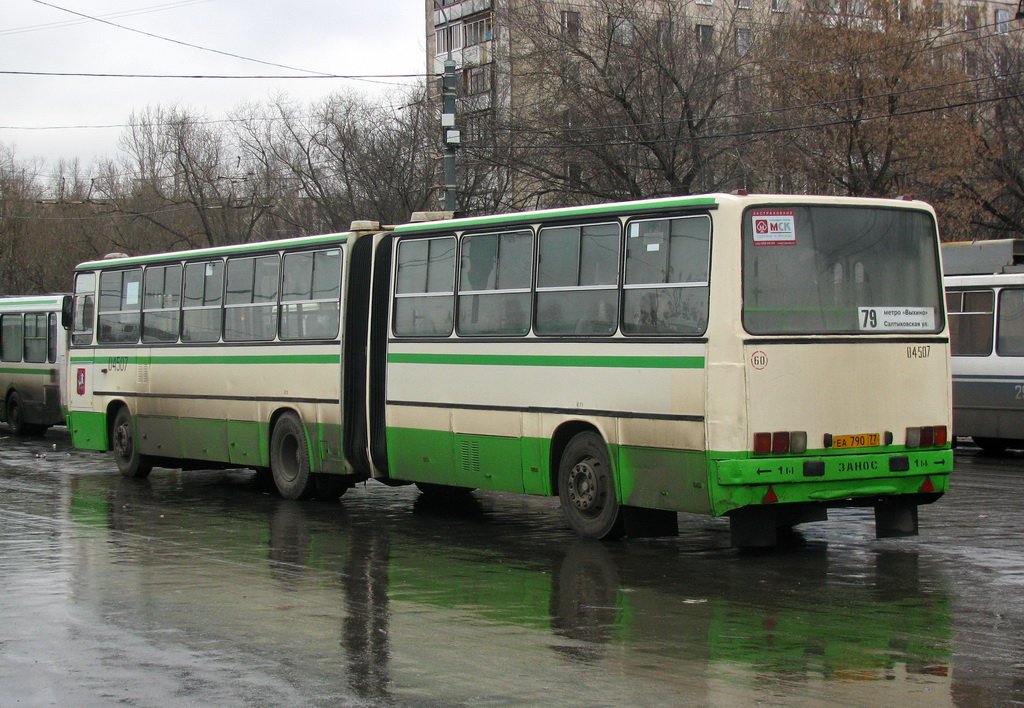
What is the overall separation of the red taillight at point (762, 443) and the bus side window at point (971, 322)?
11892mm

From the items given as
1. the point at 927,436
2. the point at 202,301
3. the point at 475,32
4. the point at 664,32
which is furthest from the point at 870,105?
the point at 475,32

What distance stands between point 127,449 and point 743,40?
21.7 metres

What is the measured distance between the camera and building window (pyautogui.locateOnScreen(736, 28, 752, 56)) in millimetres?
36031

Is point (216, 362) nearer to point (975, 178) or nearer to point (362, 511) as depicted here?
point (362, 511)

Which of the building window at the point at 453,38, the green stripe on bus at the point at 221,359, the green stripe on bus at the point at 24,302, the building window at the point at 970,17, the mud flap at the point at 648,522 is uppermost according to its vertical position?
the building window at the point at 453,38

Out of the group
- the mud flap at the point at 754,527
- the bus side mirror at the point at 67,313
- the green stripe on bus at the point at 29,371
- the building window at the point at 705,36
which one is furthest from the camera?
the building window at the point at 705,36

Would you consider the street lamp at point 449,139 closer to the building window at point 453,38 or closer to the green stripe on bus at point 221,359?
the green stripe on bus at point 221,359

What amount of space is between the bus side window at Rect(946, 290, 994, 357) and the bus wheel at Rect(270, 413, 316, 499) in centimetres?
1059

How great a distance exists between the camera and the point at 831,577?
1090 centimetres

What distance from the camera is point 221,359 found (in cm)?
1836

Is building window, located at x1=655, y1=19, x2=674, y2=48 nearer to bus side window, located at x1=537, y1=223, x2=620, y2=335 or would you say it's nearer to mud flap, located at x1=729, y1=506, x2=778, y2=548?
bus side window, located at x1=537, y1=223, x2=620, y2=335

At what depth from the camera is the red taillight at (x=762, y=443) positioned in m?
11.3

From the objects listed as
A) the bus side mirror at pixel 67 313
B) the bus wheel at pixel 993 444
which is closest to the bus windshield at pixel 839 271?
the bus wheel at pixel 993 444

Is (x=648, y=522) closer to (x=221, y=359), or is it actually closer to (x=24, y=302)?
(x=221, y=359)
